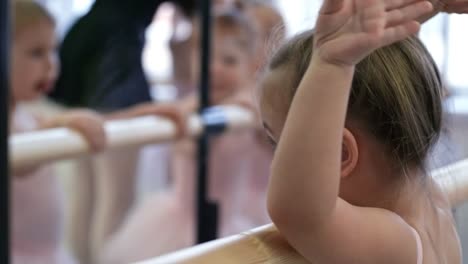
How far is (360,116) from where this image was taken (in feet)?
1.89

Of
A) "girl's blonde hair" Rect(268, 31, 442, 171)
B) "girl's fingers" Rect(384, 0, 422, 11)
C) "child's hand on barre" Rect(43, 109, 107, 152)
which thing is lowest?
"child's hand on barre" Rect(43, 109, 107, 152)

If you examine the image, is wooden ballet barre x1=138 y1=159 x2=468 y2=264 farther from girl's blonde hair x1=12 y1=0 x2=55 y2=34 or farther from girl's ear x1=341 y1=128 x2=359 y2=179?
girl's blonde hair x1=12 y1=0 x2=55 y2=34

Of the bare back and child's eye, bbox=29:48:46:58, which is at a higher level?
the bare back

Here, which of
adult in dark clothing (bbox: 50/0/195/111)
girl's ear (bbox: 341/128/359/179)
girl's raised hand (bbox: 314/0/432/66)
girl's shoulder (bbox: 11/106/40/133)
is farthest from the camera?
adult in dark clothing (bbox: 50/0/195/111)

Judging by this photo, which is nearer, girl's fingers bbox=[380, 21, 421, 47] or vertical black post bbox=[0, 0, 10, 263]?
girl's fingers bbox=[380, 21, 421, 47]

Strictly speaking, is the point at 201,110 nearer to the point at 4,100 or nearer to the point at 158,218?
the point at 158,218

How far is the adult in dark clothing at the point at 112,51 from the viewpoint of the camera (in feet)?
6.18

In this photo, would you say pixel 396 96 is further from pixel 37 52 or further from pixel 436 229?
pixel 37 52

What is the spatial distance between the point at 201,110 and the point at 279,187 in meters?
1.08

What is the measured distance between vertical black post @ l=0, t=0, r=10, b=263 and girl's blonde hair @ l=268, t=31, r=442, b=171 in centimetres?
52

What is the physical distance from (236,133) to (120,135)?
2.28ft

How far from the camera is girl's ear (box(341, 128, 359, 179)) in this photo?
0.57 m

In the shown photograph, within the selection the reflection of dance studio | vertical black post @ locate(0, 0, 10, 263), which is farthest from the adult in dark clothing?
vertical black post @ locate(0, 0, 10, 263)

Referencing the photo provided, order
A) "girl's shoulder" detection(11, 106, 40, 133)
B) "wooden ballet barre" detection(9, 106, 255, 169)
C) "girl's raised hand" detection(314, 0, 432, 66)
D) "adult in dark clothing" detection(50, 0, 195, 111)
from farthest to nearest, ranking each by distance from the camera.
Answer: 1. "adult in dark clothing" detection(50, 0, 195, 111)
2. "girl's shoulder" detection(11, 106, 40, 133)
3. "wooden ballet barre" detection(9, 106, 255, 169)
4. "girl's raised hand" detection(314, 0, 432, 66)
